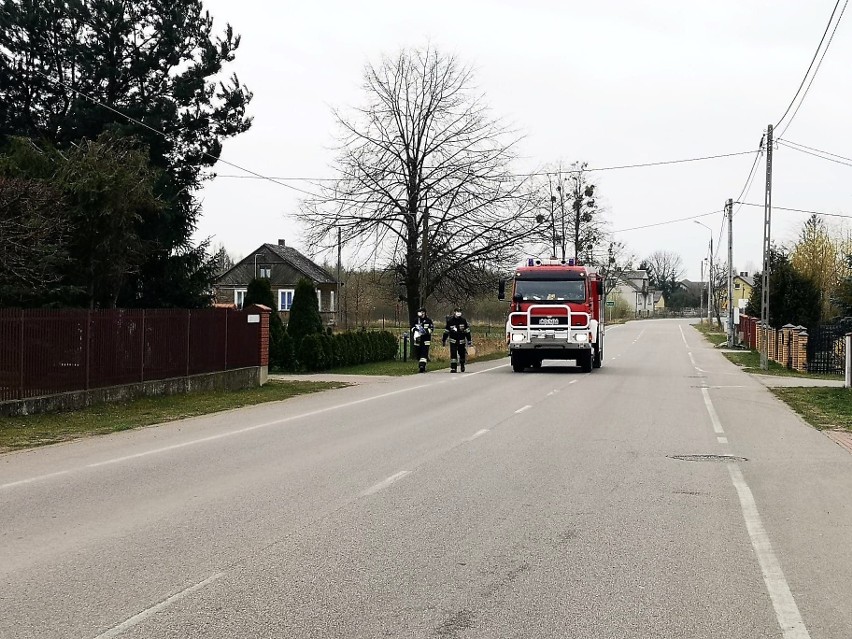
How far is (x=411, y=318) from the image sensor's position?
3991 centimetres

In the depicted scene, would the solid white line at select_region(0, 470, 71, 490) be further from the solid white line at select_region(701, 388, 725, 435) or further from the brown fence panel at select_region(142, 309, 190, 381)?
the brown fence panel at select_region(142, 309, 190, 381)

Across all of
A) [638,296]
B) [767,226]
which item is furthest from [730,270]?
[638,296]

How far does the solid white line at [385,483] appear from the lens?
9000 millimetres

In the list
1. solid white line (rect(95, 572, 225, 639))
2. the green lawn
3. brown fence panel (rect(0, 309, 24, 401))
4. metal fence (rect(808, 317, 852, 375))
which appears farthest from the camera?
metal fence (rect(808, 317, 852, 375))

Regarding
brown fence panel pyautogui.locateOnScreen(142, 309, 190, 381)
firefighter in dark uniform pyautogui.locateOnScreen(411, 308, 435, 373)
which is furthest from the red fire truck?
brown fence panel pyautogui.locateOnScreen(142, 309, 190, 381)

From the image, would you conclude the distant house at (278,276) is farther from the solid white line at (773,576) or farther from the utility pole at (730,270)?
the solid white line at (773,576)

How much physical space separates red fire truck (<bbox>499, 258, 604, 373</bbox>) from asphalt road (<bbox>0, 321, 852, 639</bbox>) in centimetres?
1429

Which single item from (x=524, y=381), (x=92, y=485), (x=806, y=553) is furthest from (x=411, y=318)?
(x=806, y=553)

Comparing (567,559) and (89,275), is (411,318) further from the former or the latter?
(567,559)

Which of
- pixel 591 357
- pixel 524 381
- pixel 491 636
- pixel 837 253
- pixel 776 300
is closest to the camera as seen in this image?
pixel 491 636

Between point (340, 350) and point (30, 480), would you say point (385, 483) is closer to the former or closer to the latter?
point (30, 480)

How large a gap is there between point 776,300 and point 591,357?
22036mm

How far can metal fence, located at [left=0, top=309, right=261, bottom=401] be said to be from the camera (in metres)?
16.1

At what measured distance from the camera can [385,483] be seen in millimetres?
9508
